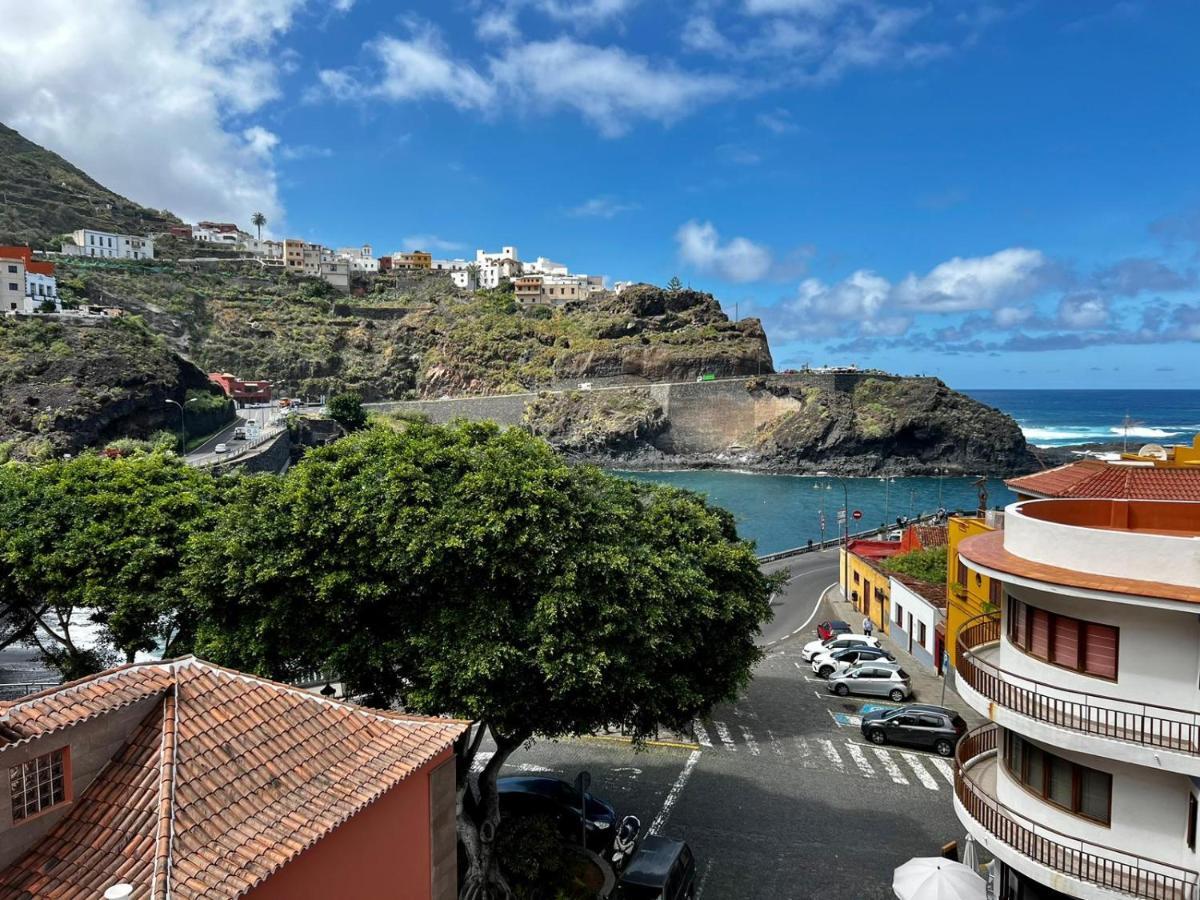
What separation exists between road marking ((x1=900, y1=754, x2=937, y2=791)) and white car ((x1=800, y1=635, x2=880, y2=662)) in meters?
7.36

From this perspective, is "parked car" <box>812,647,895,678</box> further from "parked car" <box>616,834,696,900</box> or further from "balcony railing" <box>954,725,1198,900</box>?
"balcony railing" <box>954,725,1198,900</box>

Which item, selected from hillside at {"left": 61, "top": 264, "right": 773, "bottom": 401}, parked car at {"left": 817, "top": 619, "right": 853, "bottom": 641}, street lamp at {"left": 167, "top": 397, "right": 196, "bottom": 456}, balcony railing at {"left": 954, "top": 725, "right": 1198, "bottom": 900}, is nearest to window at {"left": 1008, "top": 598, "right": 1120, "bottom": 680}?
balcony railing at {"left": 954, "top": 725, "right": 1198, "bottom": 900}

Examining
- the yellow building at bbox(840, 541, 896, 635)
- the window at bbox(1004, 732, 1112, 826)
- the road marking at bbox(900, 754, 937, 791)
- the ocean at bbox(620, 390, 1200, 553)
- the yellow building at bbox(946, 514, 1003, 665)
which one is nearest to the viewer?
the window at bbox(1004, 732, 1112, 826)

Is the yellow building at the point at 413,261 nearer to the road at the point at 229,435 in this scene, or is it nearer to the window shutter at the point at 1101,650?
the road at the point at 229,435

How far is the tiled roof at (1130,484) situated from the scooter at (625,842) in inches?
386

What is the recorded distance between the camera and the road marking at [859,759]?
54.9 feet

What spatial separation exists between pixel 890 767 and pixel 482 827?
10021mm

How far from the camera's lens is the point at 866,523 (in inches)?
2655

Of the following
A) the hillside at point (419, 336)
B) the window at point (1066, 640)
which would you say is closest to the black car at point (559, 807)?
the window at point (1066, 640)

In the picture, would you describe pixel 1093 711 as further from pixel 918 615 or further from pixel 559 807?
pixel 918 615

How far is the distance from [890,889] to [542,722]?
6.74 meters

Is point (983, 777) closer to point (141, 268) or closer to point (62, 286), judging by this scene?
point (62, 286)

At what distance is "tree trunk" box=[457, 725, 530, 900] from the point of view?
11469 mm

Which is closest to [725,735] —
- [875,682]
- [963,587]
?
[875,682]
